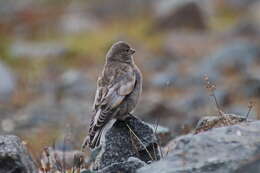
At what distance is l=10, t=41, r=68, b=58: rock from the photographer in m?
23.3

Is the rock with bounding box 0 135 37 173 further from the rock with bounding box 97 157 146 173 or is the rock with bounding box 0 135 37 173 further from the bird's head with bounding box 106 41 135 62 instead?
the bird's head with bounding box 106 41 135 62

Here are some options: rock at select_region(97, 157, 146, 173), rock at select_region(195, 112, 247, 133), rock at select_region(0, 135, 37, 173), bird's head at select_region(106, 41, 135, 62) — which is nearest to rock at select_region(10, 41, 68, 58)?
bird's head at select_region(106, 41, 135, 62)

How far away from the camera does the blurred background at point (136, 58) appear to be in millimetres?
15414

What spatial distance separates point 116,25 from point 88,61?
5227mm

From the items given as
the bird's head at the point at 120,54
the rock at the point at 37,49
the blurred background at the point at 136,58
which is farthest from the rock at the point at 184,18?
the bird's head at the point at 120,54

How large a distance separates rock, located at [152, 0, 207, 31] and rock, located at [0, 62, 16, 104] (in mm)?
8212

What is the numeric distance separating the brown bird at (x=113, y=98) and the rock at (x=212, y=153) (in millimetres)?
1720

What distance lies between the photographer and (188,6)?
26.8 m

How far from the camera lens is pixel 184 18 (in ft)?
87.6

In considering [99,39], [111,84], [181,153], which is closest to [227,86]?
[99,39]

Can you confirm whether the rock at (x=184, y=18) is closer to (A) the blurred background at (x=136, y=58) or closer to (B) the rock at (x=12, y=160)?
(A) the blurred background at (x=136, y=58)

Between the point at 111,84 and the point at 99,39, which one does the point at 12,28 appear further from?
the point at 111,84

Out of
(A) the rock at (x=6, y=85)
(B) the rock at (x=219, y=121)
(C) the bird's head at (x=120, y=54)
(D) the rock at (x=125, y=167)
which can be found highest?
(A) the rock at (x=6, y=85)

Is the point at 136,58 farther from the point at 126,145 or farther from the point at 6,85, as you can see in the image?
the point at 126,145
